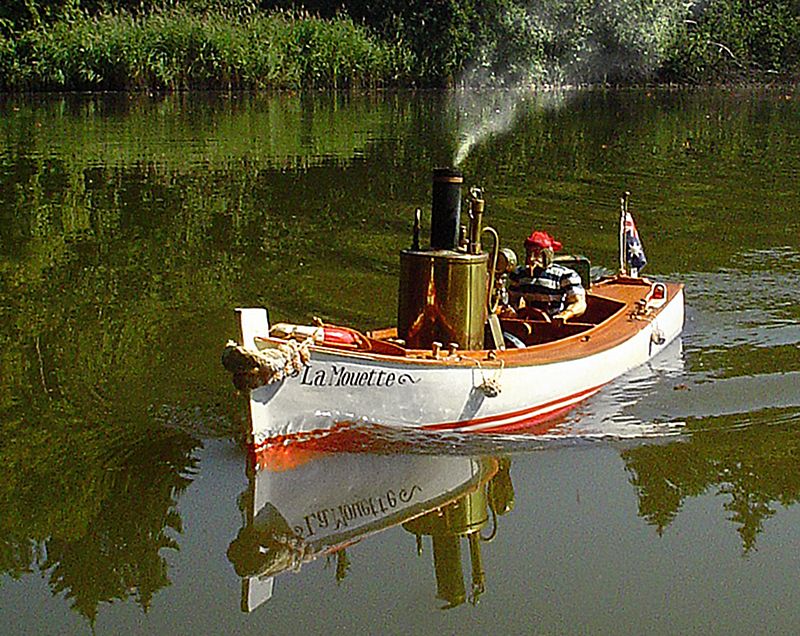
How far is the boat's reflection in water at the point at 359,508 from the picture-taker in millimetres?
5434

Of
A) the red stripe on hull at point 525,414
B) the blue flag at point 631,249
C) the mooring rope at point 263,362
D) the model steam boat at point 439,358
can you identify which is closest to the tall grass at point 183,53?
the blue flag at point 631,249

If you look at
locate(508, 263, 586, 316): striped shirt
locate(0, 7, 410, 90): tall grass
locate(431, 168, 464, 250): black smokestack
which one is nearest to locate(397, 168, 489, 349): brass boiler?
locate(431, 168, 464, 250): black smokestack

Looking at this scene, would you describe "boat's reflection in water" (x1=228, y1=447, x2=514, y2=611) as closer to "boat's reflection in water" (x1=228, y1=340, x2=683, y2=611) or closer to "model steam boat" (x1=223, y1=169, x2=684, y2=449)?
"boat's reflection in water" (x1=228, y1=340, x2=683, y2=611)

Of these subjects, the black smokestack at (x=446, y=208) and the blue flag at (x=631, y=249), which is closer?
the black smokestack at (x=446, y=208)

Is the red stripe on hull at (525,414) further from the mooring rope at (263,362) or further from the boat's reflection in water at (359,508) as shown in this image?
the mooring rope at (263,362)

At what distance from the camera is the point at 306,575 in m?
5.33

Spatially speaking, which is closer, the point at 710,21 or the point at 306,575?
the point at 306,575

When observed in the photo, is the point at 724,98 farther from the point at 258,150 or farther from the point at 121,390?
the point at 121,390

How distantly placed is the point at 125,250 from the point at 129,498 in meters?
5.88

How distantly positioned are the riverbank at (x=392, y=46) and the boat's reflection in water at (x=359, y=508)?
23.9 metres

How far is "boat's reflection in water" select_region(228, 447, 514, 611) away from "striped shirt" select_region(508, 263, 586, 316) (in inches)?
62.7

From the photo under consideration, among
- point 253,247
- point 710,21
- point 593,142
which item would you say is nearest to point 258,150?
point 593,142

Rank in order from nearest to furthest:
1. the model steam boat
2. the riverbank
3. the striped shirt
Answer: the model steam boat
the striped shirt
the riverbank

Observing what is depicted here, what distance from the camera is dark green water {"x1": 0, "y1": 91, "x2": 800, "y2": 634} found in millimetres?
5117
